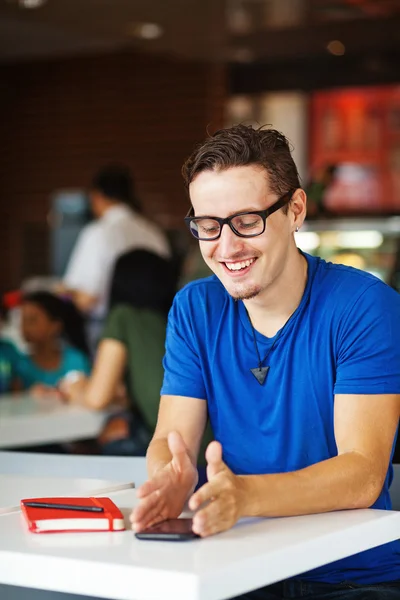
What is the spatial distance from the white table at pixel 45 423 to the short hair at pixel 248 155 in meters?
1.51

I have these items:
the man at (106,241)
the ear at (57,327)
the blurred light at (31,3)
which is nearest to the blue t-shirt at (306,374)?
the ear at (57,327)

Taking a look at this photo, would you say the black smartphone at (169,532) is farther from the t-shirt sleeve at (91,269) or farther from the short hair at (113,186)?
the short hair at (113,186)

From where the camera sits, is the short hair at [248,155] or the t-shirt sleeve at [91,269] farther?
the t-shirt sleeve at [91,269]

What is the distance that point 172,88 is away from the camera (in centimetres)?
779

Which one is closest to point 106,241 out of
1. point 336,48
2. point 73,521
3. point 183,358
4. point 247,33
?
point 247,33

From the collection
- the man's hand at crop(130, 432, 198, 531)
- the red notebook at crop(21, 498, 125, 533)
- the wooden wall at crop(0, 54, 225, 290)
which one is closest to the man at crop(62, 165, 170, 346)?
the wooden wall at crop(0, 54, 225, 290)

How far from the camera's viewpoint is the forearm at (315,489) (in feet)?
4.89

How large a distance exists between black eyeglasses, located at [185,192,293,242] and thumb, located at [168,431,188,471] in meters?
0.36

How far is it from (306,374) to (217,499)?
1.30 feet

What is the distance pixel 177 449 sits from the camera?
1.58 m

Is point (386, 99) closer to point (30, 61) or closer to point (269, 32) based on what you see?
point (269, 32)

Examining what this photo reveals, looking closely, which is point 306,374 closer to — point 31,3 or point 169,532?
point 169,532

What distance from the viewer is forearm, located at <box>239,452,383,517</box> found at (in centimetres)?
149

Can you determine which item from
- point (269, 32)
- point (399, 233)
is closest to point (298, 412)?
point (399, 233)
